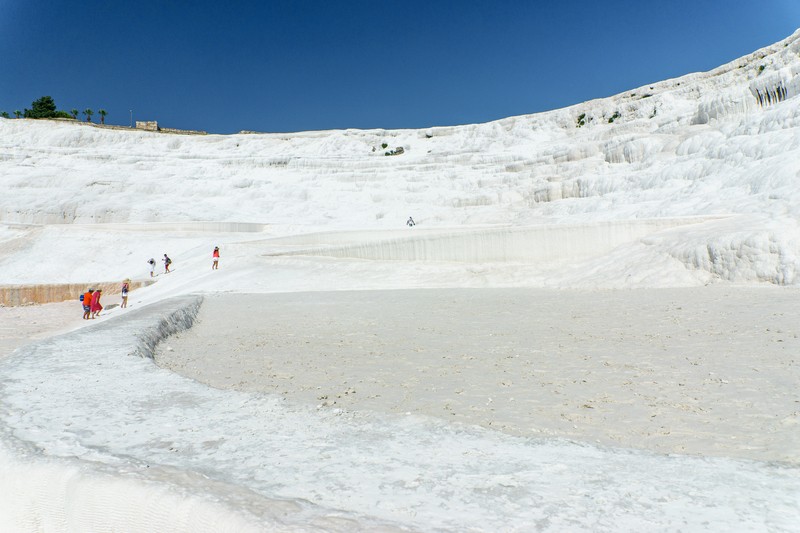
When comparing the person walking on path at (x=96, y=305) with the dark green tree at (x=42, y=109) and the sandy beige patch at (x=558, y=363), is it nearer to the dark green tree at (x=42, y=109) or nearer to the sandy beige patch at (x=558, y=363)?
the sandy beige patch at (x=558, y=363)

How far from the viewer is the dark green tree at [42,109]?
69.6 m

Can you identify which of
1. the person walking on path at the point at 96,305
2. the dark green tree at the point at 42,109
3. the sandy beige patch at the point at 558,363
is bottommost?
the sandy beige patch at the point at 558,363

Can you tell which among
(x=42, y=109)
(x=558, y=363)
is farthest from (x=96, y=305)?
(x=42, y=109)

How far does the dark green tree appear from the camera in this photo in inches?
2739

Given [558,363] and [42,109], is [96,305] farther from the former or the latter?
[42,109]

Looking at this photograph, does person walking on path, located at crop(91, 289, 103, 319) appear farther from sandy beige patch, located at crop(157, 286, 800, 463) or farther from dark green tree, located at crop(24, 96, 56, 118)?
dark green tree, located at crop(24, 96, 56, 118)

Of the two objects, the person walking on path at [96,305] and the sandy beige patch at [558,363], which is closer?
the sandy beige patch at [558,363]

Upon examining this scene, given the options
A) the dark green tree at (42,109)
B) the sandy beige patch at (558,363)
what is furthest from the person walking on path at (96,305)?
the dark green tree at (42,109)

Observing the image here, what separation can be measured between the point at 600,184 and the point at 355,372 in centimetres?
2294

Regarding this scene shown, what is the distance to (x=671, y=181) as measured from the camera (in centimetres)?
2294

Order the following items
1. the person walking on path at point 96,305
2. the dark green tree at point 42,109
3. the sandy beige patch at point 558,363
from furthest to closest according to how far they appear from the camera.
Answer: the dark green tree at point 42,109 < the person walking on path at point 96,305 < the sandy beige patch at point 558,363

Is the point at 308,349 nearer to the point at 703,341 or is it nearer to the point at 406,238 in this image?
the point at 703,341

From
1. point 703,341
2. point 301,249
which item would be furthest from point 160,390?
point 301,249

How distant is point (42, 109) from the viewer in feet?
230
